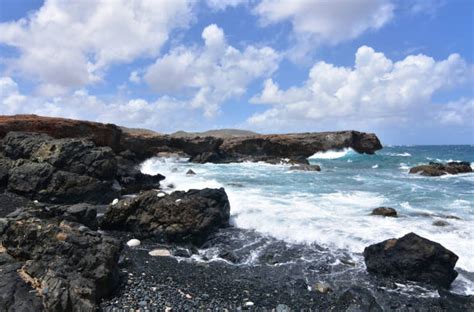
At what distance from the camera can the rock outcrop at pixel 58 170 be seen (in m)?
16.5

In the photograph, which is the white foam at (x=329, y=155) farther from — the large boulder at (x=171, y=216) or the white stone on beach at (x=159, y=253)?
the white stone on beach at (x=159, y=253)

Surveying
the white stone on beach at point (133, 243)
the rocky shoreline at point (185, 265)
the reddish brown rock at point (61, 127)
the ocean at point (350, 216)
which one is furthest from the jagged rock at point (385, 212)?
the reddish brown rock at point (61, 127)

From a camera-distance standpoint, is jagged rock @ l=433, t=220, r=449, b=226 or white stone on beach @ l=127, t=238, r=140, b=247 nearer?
white stone on beach @ l=127, t=238, r=140, b=247

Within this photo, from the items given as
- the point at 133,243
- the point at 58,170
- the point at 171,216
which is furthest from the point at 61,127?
the point at 133,243

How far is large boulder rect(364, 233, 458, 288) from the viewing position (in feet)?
28.8

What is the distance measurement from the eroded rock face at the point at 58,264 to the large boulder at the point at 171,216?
3.19 meters

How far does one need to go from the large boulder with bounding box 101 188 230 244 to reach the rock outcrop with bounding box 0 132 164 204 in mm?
4541

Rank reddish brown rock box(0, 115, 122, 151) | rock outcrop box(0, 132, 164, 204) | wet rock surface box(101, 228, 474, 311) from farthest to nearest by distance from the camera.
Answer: reddish brown rock box(0, 115, 122, 151) < rock outcrop box(0, 132, 164, 204) < wet rock surface box(101, 228, 474, 311)

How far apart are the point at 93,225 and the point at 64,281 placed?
567cm

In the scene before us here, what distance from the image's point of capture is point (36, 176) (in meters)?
16.7

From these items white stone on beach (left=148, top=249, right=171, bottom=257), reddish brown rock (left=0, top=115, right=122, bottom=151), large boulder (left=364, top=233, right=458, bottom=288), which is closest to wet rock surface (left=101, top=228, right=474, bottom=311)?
white stone on beach (left=148, top=249, right=171, bottom=257)

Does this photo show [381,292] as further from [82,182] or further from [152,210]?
[82,182]

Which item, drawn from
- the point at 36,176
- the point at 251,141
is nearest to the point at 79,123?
the point at 36,176

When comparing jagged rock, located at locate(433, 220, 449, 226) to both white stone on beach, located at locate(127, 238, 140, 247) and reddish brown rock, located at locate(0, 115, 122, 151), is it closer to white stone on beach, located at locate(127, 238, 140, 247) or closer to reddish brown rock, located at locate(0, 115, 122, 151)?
white stone on beach, located at locate(127, 238, 140, 247)
